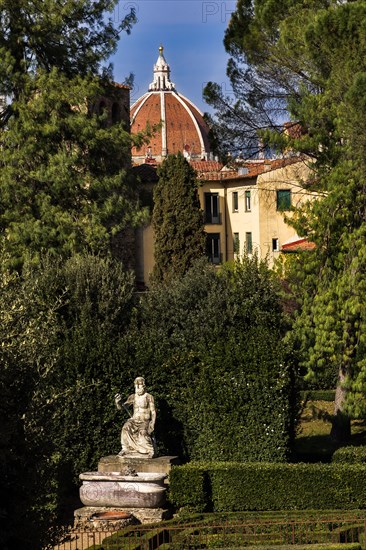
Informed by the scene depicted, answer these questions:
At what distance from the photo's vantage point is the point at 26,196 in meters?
35.7

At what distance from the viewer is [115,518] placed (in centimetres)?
2305

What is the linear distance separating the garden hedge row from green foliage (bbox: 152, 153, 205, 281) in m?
27.6

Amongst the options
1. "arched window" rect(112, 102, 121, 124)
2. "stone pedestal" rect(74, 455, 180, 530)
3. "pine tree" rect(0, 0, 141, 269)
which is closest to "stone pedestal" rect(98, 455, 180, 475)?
"stone pedestal" rect(74, 455, 180, 530)

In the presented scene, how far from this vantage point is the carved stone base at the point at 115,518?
→ 899 inches

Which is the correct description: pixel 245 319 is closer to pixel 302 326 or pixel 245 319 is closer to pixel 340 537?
pixel 302 326

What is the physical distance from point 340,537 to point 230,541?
1800 mm

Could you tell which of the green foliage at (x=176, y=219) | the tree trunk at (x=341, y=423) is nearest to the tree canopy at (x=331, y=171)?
the tree trunk at (x=341, y=423)

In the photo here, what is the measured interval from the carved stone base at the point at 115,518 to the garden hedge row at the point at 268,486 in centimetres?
56

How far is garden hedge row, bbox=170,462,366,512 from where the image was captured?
23.8m

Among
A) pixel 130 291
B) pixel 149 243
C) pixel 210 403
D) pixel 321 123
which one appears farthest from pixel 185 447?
pixel 149 243

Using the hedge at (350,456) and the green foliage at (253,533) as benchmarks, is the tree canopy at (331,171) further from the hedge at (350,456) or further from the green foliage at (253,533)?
the green foliage at (253,533)

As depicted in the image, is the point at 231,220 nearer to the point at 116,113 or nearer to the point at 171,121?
the point at 116,113

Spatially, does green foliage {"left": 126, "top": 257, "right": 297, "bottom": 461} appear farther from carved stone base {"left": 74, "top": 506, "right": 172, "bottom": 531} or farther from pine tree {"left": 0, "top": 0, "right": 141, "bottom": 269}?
pine tree {"left": 0, "top": 0, "right": 141, "bottom": 269}

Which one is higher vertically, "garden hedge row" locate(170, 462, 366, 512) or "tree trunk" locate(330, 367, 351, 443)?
"tree trunk" locate(330, 367, 351, 443)
